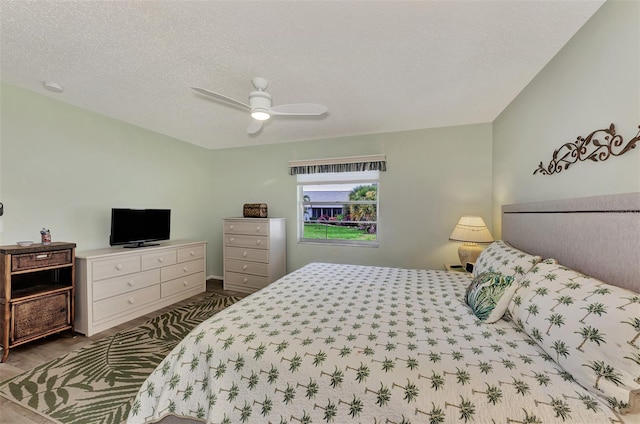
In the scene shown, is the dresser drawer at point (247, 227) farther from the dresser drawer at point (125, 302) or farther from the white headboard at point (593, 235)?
the white headboard at point (593, 235)

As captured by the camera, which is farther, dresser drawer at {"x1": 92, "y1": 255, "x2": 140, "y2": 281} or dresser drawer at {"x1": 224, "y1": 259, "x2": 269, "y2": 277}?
dresser drawer at {"x1": 224, "y1": 259, "x2": 269, "y2": 277}

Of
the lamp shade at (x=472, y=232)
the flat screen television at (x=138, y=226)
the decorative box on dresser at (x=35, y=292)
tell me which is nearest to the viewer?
the decorative box on dresser at (x=35, y=292)

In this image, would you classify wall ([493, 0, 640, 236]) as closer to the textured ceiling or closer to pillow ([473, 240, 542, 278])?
the textured ceiling

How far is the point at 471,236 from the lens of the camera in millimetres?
2791

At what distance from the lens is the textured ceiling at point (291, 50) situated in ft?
4.72

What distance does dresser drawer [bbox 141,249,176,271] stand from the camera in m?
3.13

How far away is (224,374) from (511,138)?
128 inches

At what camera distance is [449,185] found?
3398 mm

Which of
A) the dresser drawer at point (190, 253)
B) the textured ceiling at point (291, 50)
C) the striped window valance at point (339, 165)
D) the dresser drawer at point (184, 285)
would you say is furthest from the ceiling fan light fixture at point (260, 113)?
the dresser drawer at point (184, 285)

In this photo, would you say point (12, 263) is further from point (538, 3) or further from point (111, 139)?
point (538, 3)

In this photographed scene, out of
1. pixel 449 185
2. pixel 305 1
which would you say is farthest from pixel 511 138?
pixel 305 1

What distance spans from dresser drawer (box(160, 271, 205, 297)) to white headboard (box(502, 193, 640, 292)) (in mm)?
4039

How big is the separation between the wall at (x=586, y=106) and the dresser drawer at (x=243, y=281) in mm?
3381

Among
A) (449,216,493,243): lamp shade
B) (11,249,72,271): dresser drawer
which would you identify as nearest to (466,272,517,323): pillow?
(449,216,493,243): lamp shade
